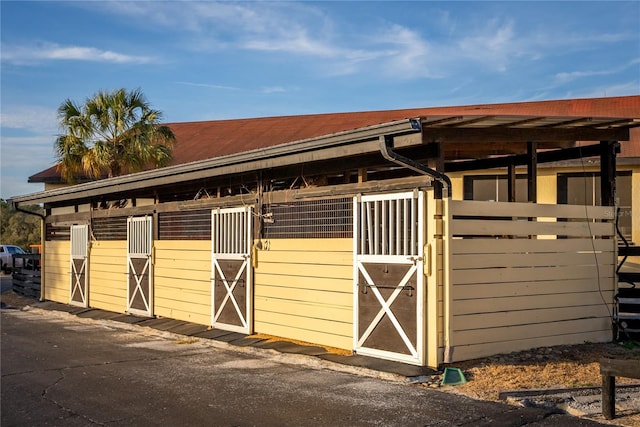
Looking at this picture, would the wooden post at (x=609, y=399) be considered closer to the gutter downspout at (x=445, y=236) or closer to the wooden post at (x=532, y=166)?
the gutter downspout at (x=445, y=236)

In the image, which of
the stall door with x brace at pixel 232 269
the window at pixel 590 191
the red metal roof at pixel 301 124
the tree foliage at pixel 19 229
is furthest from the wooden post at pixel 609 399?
the tree foliage at pixel 19 229

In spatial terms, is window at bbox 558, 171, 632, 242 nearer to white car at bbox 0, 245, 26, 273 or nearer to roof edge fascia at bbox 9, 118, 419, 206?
roof edge fascia at bbox 9, 118, 419, 206

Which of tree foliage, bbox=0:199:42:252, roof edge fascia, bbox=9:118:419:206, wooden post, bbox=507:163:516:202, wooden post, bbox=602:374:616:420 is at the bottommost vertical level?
wooden post, bbox=602:374:616:420

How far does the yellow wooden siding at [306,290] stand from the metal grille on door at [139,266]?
3.85 meters

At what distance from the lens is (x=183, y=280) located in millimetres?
13562

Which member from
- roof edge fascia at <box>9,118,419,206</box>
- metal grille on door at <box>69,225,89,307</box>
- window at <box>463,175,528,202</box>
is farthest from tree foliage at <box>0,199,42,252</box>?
window at <box>463,175,528,202</box>

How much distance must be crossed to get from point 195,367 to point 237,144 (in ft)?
55.1

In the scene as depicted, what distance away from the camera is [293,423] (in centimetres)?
639

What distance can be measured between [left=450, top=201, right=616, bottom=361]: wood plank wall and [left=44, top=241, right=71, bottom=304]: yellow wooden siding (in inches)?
480

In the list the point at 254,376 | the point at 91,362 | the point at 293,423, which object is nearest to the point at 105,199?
the point at 91,362

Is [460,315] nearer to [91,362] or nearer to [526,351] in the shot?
→ [526,351]

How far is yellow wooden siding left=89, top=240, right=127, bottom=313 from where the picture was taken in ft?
51.8

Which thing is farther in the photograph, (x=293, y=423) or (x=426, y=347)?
(x=426, y=347)

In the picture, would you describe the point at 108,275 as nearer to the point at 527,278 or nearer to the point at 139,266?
the point at 139,266
